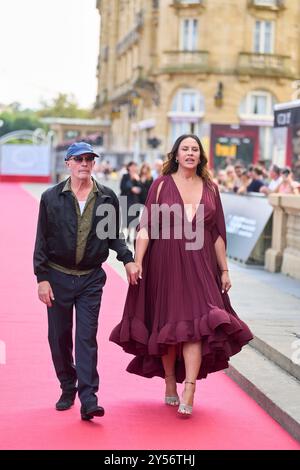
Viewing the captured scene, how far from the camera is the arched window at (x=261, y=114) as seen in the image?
191 ft

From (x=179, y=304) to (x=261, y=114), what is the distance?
5269 cm

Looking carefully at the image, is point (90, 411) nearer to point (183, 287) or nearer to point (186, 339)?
point (186, 339)

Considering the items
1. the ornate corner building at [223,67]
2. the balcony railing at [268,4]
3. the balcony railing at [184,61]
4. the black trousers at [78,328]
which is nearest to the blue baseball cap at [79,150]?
the black trousers at [78,328]

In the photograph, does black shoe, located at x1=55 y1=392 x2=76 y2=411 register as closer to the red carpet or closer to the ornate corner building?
the red carpet

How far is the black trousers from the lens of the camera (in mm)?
6902

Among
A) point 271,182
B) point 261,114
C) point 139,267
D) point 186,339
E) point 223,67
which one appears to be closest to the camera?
point 186,339

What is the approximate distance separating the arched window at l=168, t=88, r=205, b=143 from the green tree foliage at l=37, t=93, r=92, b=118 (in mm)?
97146

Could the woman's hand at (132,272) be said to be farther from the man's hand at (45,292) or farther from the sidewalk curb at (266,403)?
the sidewalk curb at (266,403)

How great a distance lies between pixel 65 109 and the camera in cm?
15975

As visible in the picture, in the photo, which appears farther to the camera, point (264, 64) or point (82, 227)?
point (264, 64)

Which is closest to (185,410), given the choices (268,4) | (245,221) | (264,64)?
(245,221)

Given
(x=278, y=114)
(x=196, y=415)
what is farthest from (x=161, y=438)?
(x=278, y=114)

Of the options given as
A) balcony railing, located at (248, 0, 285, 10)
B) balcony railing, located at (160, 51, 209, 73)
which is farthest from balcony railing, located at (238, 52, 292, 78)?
balcony railing, located at (248, 0, 285, 10)

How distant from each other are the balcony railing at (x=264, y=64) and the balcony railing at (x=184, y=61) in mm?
2085
